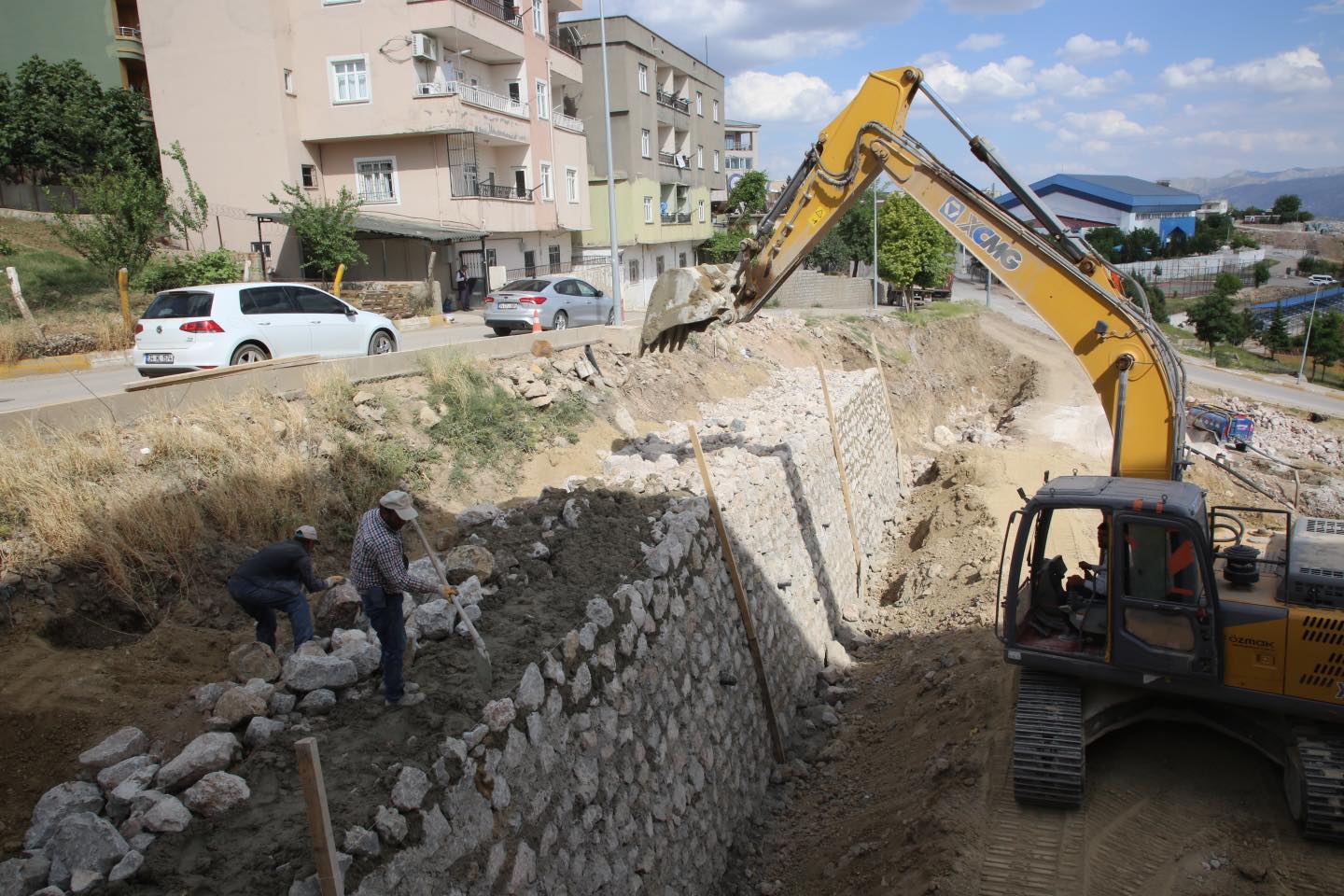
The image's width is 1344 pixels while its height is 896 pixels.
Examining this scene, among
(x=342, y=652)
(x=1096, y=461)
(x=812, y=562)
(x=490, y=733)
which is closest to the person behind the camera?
(x=490, y=733)

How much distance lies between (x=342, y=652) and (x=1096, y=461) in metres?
17.5

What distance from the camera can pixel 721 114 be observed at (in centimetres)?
4988

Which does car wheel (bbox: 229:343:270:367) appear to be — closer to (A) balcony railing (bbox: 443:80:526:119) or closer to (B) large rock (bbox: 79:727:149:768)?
(B) large rock (bbox: 79:727:149:768)

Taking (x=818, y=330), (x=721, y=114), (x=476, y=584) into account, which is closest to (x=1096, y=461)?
(x=818, y=330)

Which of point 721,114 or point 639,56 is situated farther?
point 721,114

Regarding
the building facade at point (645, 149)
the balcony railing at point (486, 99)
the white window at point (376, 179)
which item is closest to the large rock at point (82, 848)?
the balcony railing at point (486, 99)

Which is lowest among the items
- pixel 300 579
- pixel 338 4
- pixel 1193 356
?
pixel 1193 356

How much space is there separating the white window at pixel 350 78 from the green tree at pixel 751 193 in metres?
28.5

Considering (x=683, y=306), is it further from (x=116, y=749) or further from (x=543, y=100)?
(x=543, y=100)

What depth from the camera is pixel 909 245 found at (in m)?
36.5

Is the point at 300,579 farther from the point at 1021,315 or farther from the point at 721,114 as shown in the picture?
the point at 721,114

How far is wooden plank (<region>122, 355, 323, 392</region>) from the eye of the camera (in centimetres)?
924

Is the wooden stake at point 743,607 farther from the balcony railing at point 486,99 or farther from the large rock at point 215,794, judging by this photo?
the balcony railing at point 486,99

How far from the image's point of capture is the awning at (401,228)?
25047 millimetres
